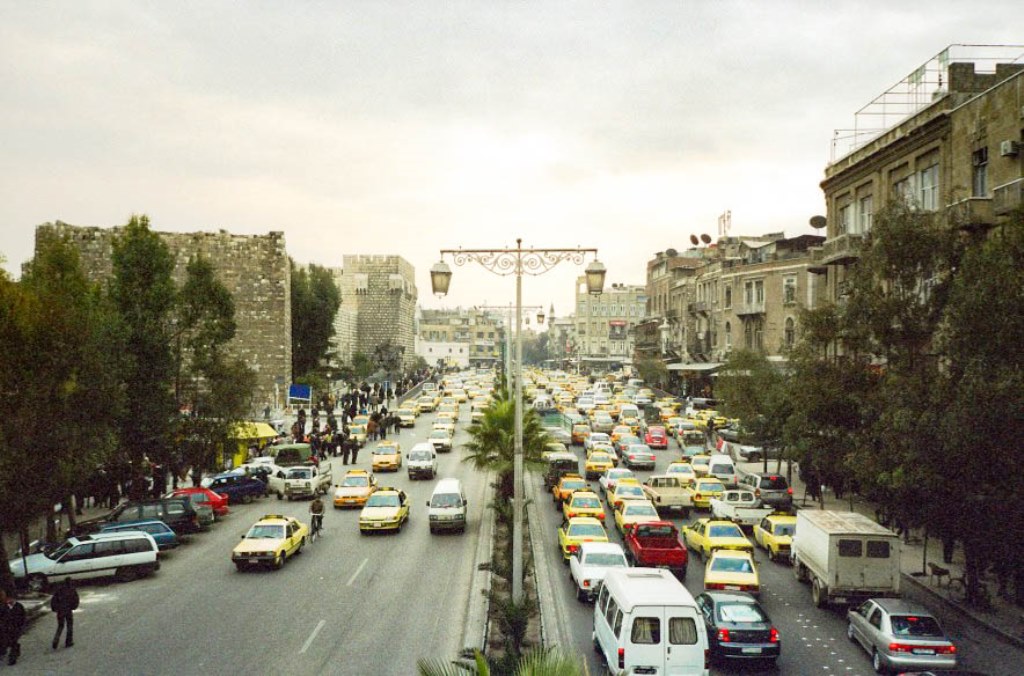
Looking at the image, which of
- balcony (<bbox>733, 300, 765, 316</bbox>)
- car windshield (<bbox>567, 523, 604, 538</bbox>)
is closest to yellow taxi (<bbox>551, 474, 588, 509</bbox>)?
car windshield (<bbox>567, 523, 604, 538</bbox>)

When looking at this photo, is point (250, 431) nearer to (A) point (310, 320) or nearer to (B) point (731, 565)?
(B) point (731, 565)

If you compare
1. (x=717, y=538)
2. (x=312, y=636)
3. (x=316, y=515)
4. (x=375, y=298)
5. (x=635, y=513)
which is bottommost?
(x=312, y=636)

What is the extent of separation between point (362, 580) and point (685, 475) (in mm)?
16682

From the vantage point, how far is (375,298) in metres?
119

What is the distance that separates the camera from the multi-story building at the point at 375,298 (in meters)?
119

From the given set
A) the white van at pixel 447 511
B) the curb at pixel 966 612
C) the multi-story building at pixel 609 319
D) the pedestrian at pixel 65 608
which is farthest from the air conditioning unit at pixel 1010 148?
the multi-story building at pixel 609 319

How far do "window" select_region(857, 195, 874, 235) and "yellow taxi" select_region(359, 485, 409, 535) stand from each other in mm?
22446

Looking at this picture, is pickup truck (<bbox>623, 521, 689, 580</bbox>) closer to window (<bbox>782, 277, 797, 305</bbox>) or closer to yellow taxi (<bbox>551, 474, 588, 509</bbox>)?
yellow taxi (<bbox>551, 474, 588, 509</bbox>)

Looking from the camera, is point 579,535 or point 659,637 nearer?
point 659,637

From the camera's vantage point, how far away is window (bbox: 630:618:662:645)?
42.2 feet

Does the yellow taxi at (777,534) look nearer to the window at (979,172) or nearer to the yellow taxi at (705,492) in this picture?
the yellow taxi at (705,492)

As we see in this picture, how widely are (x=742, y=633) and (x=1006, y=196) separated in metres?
15.9

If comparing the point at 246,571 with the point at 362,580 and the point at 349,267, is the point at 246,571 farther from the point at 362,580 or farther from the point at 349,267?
the point at 349,267

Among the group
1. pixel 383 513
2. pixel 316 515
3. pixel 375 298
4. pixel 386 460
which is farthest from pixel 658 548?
pixel 375 298
